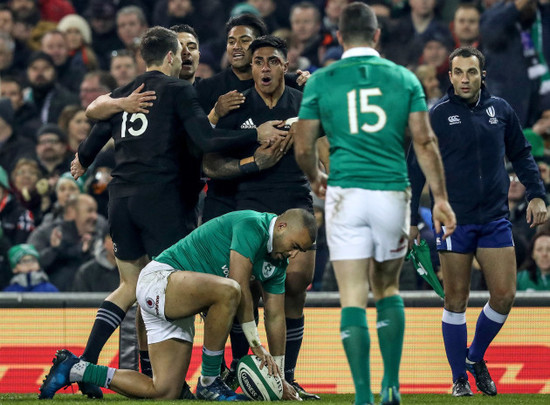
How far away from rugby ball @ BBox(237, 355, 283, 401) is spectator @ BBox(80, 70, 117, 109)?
686cm

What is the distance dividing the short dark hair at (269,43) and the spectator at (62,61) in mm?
7003

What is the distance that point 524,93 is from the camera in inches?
480

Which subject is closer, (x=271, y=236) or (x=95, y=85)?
(x=271, y=236)

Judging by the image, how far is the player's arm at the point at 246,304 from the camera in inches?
272

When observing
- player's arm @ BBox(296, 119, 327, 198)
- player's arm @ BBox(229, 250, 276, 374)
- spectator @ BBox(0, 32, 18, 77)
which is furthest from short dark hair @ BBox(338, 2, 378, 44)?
spectator @ BBox(0, 32, 18, 77)

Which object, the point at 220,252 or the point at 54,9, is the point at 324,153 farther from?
the point at 54,9

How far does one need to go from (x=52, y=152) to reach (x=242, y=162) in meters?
5.43

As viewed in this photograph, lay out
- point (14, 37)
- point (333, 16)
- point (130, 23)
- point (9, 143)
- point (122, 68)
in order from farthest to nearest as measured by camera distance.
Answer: point (14, 37)
point (130, 23)
point (333, 16)
point (122, 68)
point (9, 143)

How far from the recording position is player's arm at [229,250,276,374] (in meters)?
6.92

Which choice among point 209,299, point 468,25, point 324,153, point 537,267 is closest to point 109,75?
point 468,25

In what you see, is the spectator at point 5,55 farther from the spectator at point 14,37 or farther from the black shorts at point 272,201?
the black shorts at point 272,201

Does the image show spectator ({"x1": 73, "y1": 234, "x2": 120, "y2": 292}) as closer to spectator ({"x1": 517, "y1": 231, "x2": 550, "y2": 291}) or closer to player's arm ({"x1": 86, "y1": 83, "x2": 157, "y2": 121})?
player's arm ({"x1": 86, "y1": 83, "x2": 157, "y2": 121})

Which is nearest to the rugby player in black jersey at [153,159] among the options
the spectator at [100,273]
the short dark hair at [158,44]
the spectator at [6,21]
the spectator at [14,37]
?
the short dark hair at [158,44]

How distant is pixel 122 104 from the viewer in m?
7.43
